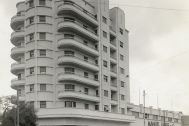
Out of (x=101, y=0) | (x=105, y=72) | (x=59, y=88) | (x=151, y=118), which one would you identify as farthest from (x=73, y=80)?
(x=151, y=118)

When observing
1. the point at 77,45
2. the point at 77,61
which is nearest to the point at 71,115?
the point at 77,61

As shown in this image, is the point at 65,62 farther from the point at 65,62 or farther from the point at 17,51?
the point at 17,51

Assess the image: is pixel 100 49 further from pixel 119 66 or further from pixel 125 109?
pixel 125 109

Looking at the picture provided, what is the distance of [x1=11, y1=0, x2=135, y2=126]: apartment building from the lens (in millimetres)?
40781

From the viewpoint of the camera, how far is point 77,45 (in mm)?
42656

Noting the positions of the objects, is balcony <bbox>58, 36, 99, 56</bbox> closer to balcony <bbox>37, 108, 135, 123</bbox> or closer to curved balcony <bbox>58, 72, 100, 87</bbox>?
curved balcony <bbox>58, 72, 100, 87</bbox>

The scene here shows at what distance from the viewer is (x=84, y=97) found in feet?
138

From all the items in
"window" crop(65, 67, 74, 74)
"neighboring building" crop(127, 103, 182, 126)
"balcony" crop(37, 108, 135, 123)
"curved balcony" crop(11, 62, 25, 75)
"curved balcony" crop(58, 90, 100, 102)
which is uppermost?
"curved balcony" crop(11, 62, 25, 75)

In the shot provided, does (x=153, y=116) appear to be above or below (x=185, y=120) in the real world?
above

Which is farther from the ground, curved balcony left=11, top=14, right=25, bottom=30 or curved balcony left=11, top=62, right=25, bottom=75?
curved balcony left=11, top=14, right=25, bottom=30

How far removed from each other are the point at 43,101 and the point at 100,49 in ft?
48.9

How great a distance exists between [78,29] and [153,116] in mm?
37857

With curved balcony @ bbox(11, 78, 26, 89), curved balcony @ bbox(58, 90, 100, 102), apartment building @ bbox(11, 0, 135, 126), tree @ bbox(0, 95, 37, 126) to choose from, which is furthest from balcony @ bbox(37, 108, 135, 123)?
curved balcony @ bbox(11, 78, 26, 89)

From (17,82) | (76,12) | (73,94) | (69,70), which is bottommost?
(73,94)
